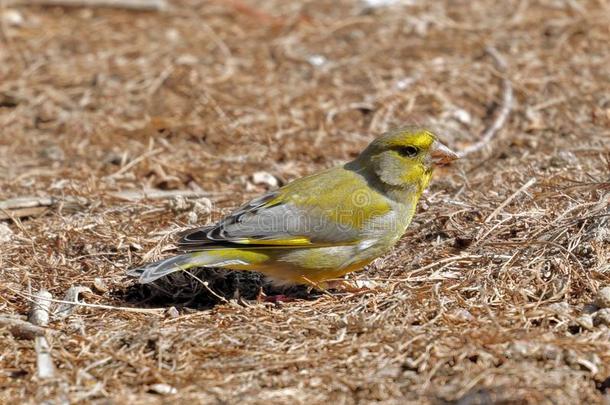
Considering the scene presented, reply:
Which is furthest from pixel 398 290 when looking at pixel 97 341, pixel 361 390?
pixel 97 341

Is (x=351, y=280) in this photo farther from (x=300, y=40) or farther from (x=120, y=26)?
(x=120, y=26)

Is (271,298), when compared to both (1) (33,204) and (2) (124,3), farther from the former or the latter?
(2) (124,3)

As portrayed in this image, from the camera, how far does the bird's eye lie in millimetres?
5320

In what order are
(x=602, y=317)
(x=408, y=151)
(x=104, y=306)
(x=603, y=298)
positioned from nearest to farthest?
(x=602, y=317) → (x=603, y=298) → (x=104, y=306) → (x=408, y=151)

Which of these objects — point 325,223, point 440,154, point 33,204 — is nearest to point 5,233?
point 33,204

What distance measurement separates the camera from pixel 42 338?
4.43 m

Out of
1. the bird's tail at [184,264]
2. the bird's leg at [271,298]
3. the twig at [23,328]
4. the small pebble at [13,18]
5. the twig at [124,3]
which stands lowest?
the bird's leg at [271,298]

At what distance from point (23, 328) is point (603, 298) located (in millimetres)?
2874

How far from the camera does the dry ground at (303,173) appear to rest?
4098 mm

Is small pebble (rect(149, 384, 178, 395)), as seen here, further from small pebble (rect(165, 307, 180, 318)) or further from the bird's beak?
the bird's beak

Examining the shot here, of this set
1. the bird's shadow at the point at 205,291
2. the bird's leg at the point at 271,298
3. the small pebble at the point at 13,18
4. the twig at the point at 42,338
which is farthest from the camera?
the small pebble at the point at 13,18

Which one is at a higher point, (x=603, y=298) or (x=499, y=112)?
(x=603, y=298)

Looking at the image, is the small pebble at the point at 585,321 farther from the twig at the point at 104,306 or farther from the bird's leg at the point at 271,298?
the twig at the point at 104,306

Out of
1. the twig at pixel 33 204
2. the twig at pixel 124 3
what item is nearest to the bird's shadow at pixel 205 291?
the twig at pixel 33 204
